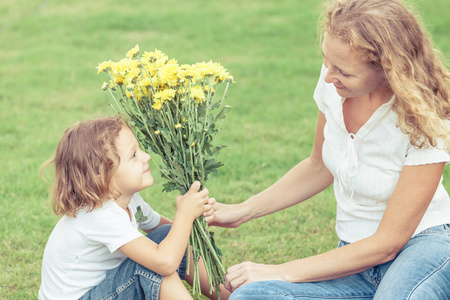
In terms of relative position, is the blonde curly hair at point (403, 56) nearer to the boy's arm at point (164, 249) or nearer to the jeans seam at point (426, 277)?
the jeans seam at point (426, 277)

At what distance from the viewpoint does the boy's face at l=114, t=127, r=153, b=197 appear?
2.63 metres

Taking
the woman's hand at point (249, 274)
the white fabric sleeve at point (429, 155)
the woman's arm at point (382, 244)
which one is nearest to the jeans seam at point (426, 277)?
the woman's arm at point (382, 244)

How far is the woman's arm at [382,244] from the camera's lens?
2348 mm

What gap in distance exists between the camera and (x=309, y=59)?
7.36 meters

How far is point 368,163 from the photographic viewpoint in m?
2.52

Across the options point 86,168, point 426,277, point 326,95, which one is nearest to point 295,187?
Answer: point 326,95

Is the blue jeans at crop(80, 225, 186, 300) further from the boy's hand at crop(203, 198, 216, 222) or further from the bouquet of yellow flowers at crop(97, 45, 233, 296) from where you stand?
the boy's hand at crop(203, 198, 216, 222)

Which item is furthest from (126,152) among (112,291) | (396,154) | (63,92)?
(63,92)

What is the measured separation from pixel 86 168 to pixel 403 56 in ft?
4.35

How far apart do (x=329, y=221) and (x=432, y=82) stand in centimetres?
177

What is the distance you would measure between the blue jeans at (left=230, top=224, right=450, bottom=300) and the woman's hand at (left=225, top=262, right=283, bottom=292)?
63 mm

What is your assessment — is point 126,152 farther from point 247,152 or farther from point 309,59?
point 309,59

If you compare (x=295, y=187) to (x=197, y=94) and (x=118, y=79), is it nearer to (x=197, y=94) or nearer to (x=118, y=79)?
(x=197, y=94)

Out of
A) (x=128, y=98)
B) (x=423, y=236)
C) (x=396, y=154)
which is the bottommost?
(x=423, y=236)
